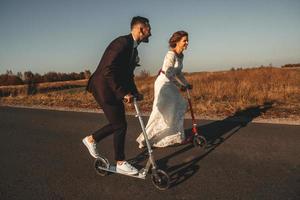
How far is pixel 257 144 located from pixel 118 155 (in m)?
2.91

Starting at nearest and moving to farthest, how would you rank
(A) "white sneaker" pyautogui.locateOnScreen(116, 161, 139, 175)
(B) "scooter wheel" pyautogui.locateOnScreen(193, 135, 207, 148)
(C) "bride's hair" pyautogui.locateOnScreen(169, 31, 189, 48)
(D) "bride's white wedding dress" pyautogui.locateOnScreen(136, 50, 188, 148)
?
(A) "white sneaker" pyautogui.locateOnScreen(116, 161, 139, 175) < (C) "bride's hair" pyautogui.locateOnScreen(169, 31, 189, 48) < (B) "scooter wheel" pyautogui.locateOnScreen(193, 135, 207, 148) < (D) "bride's white wedding dress" pyautogui.locateOnScreen(136, 50, 188, 148)

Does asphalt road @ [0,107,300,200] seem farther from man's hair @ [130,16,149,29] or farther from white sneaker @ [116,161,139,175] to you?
man's hair @ [130,16,149,29]

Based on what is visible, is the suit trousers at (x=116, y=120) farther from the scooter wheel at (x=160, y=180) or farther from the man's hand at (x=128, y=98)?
the scooter wheel at (x=160, y=180)

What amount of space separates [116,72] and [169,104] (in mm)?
2325

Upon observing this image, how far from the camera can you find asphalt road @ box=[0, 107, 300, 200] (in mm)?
4102

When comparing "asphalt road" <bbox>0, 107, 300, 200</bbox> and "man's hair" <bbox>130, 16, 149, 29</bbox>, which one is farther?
"man's hair" <bbox>130, 16, 149, 29</bbox>

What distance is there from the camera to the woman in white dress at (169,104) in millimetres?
6180

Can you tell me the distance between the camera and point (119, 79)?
14.2 ft

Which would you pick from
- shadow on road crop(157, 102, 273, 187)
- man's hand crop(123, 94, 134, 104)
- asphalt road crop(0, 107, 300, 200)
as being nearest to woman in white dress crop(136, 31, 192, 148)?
asphalt road crop(0, 107, 300, 200)

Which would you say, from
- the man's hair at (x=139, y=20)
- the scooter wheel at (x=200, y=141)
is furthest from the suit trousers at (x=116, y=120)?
the scooter wheel at (x=200, y=141)

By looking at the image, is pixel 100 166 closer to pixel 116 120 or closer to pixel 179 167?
pixel 116 120

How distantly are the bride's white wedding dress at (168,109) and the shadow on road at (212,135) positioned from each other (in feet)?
1.27

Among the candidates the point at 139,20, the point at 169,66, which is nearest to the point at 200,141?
the point at 169,66

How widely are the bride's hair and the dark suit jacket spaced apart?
1.76 m
